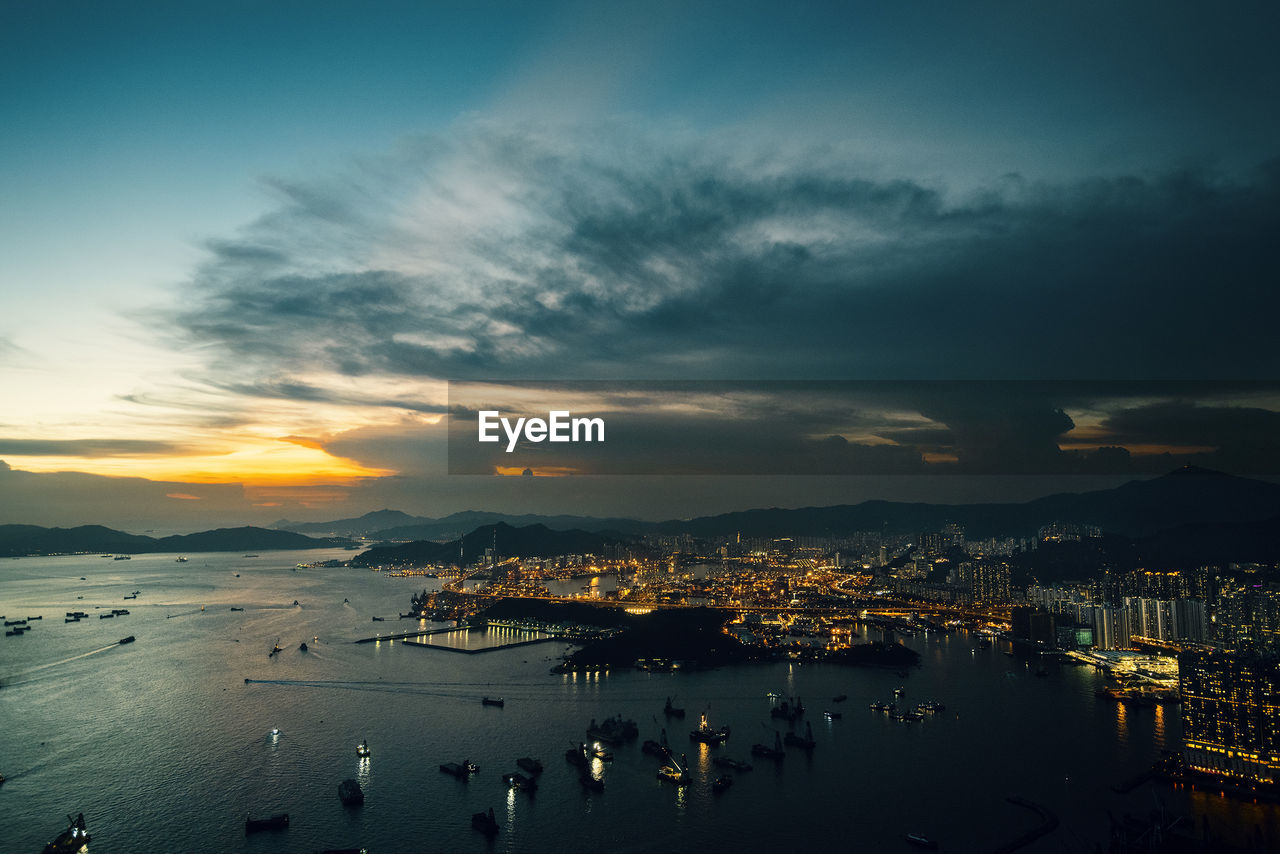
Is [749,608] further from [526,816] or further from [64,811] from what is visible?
[64,811]

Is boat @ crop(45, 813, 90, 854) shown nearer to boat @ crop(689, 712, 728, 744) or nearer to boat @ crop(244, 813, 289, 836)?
boat @ crop(244, 813, 289, 836)

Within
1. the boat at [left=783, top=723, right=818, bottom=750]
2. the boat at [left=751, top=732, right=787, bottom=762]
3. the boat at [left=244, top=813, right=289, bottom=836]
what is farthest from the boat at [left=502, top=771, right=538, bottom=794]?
the boat at [left=783, top=723, right=818, bottom=750]

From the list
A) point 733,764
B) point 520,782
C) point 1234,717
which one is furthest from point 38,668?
point 1234,717

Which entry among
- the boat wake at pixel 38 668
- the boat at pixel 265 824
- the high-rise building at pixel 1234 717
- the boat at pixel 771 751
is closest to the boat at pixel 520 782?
the boat at pixel 265 824

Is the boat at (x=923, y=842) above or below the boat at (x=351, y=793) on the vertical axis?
below

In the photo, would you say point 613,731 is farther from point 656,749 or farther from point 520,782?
point 520,782

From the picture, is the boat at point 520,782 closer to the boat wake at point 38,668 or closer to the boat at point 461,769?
the boat at point 461,769
